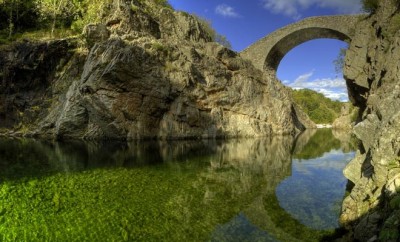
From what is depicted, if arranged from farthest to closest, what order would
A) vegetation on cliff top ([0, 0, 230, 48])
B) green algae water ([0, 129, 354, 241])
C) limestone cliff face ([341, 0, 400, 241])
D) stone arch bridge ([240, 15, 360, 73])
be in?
vegetation on cliff top ([0, 0, 230, 48]) < stone arch bridge ([240, 15, 360, 73]) < green algae water ([0, 129, 354, 241]) < limestone cliff face ([341, 0, 400, 241])

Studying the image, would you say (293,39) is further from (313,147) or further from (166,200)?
(166,200)

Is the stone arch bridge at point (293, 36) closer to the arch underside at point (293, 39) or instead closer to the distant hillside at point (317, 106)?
the arch underside at point (293, 39)

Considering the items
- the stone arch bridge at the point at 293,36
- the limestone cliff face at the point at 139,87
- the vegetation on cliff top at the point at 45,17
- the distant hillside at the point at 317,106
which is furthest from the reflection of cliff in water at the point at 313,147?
the distant hillside at the point at 317,106

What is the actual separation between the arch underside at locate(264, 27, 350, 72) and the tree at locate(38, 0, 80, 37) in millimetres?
33112

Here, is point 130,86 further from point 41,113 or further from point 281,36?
point 281,36

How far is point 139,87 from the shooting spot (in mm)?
42500

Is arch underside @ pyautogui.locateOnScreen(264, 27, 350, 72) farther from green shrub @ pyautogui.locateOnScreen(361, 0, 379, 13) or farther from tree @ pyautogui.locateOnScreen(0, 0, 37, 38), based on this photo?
tree @ pyautogui.locateOnScreen(0, 0, 37, 38)

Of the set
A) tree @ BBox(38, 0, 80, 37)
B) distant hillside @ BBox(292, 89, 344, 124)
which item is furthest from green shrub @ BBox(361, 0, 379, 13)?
distant hillside @ BBox(292, 89, 344, 124)

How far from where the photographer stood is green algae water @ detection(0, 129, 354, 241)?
33.1ft

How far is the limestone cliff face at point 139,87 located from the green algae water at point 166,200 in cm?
1864

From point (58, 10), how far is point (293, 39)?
125 feet

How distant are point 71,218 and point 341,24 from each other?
4784 cm

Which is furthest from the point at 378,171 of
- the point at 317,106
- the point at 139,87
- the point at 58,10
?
the point at 317,106

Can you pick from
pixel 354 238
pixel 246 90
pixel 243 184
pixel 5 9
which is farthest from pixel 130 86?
pixel 354 238
